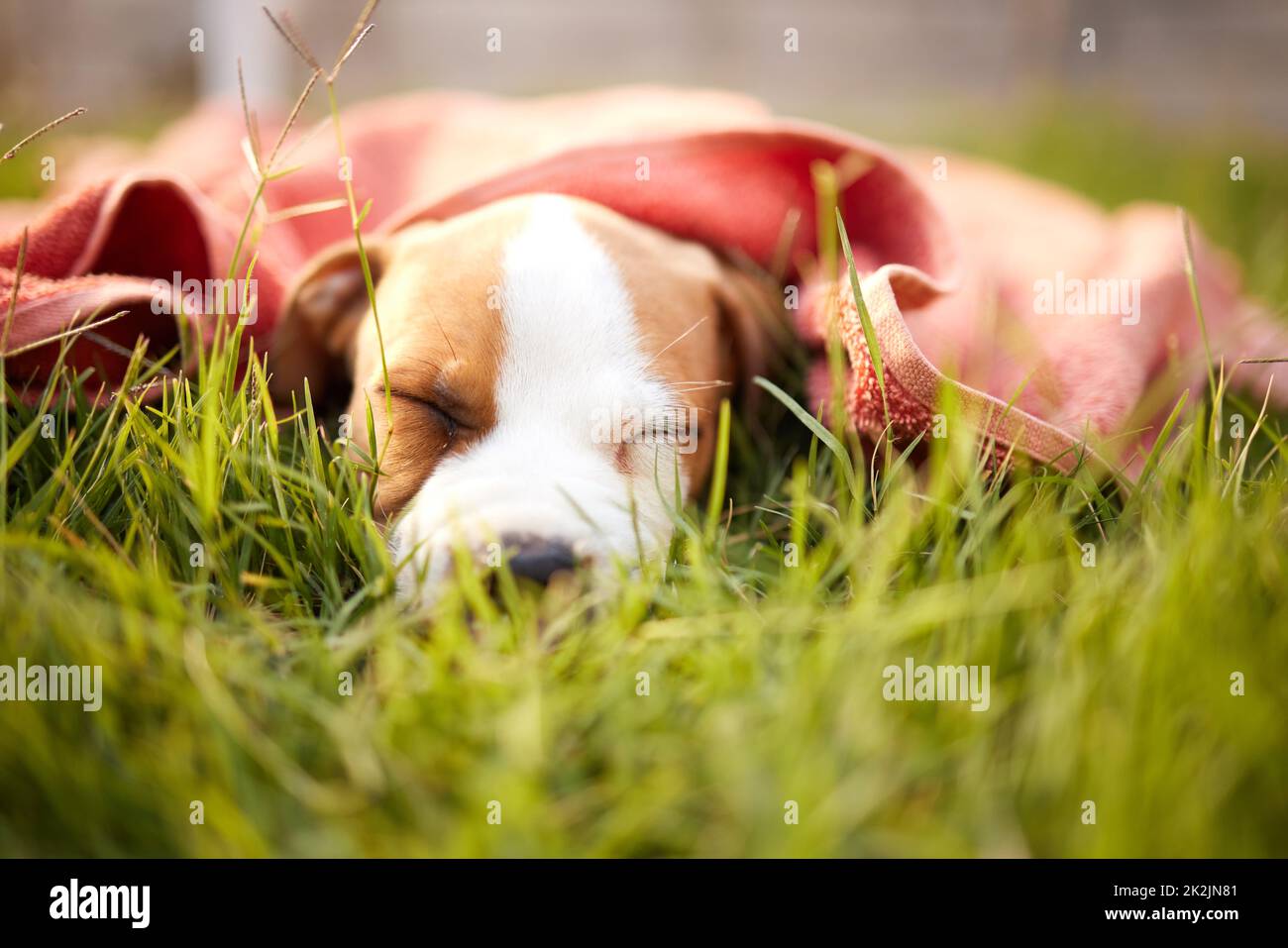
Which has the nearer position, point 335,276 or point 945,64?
point 335,276

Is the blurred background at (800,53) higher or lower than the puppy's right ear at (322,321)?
higher

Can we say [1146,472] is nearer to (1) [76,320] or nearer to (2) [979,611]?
(2) [979,611]

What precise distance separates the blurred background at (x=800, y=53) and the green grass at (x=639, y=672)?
5727 mm

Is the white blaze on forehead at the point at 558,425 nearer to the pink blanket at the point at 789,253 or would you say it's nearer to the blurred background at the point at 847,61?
the pink blanket at the point at 789,253

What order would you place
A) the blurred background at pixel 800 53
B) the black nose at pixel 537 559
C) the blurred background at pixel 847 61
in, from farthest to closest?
the blurred background at pixel 800 53, the blurred background at pixel 847 61, the black nose at pixel 537 559

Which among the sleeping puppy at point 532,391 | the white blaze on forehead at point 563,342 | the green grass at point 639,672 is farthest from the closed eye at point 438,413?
the green grass at point 639,672

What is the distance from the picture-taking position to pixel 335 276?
97.8 inches

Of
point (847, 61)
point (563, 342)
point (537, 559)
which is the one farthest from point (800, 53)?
point (537, 559)

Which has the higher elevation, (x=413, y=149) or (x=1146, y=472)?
(x=413, y=149)

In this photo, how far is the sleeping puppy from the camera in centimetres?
182

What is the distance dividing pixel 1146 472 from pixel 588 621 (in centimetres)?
116

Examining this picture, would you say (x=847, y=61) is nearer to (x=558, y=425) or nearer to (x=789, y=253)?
(x=789, y=253)

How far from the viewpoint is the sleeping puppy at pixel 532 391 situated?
1818 mm
